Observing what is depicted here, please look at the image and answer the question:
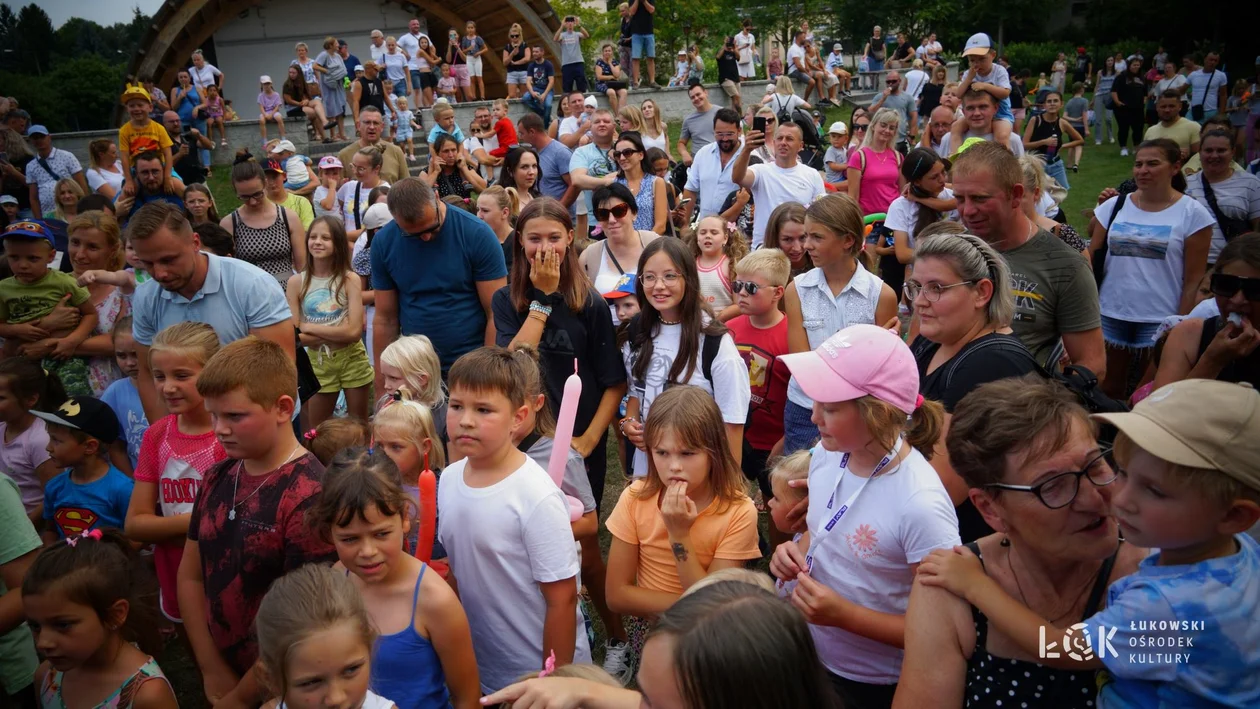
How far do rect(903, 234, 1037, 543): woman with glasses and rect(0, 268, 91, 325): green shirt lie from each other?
17.3ft

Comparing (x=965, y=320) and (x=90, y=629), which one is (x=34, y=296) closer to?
(x=90, y=629)

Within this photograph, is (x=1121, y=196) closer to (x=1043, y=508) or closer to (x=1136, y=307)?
(x=1136, y=307)

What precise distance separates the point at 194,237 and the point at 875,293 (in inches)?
135

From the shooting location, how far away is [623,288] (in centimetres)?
500

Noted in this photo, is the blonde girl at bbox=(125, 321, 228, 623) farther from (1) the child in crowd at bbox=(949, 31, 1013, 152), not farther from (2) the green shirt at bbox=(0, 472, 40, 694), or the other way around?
(1) the child in crowd at bbox=(949, 31, 1013, 152)

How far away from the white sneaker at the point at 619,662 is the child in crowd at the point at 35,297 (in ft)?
13.1

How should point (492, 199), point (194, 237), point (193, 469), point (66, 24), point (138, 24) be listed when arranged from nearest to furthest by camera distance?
point (193, 469), point (194, 237), point (492, 199), point (138, 24), point (66, 24)

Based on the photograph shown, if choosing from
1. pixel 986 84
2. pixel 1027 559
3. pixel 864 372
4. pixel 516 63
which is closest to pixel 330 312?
pixel 864 372

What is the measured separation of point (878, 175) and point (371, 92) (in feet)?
39.2

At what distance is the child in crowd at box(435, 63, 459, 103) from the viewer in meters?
19.9

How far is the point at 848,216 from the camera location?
4.20 m

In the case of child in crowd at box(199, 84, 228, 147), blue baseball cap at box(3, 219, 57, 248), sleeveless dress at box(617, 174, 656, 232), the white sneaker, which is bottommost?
the white sneaker

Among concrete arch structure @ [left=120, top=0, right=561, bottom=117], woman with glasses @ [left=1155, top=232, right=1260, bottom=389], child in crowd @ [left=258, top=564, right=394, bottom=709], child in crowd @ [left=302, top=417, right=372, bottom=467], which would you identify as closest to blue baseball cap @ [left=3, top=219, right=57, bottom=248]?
child in crowd @ [left=302, top=417, right=372, bottom=467]

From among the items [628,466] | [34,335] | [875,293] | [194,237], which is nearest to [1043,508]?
[875,293]
